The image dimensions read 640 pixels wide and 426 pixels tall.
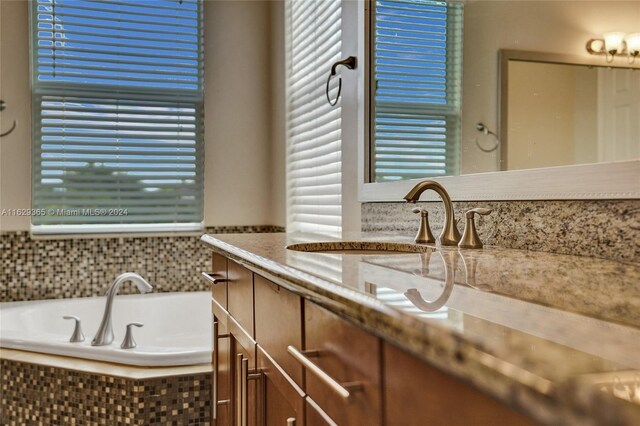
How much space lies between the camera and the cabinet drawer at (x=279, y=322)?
0.96m

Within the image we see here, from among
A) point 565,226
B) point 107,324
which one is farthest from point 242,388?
point 107,324

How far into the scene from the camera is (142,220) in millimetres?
3332

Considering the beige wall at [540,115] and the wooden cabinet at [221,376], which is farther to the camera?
the wooden cabinet at [221,376]

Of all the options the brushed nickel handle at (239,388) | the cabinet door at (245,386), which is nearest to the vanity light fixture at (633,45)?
the cabinet door at (245,386)

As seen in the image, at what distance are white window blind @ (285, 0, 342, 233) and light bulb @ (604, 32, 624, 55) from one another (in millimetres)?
1506

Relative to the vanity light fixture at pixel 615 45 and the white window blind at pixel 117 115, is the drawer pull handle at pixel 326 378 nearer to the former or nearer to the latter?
the vanity light fixture at pixel 615 45

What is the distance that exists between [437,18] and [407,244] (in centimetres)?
74

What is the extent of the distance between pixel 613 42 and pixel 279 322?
32.7 inches

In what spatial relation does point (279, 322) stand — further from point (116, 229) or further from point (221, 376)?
point (116, 229)

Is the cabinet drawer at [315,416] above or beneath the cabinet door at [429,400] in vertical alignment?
beneath

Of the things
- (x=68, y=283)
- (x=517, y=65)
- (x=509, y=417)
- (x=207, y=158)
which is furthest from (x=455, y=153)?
(x=68, y=283)

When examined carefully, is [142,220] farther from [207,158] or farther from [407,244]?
[407,244]

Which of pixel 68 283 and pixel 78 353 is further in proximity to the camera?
pixel 68 283

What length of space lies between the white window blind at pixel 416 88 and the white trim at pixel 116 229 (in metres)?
1.65
